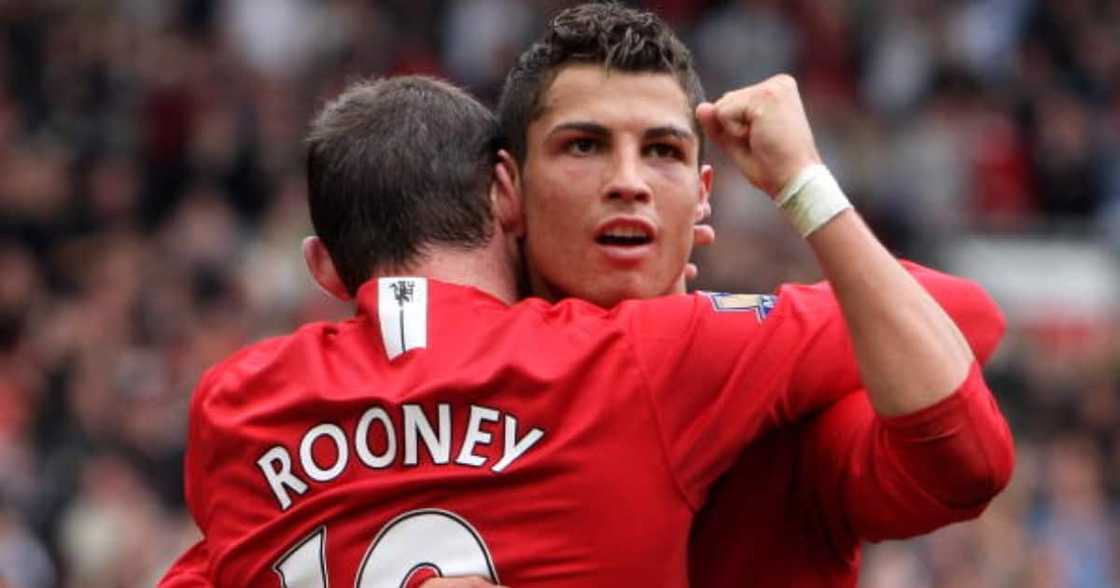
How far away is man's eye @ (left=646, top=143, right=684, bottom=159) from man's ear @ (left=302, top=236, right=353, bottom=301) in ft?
1.94

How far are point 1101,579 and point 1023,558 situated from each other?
2.82 feet

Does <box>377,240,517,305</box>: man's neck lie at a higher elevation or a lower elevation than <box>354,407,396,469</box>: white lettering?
higher

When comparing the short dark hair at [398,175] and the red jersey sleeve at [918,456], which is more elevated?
the short dark hair at [398,175]

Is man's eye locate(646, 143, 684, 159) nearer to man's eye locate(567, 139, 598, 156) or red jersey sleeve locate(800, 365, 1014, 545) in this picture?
man's eye locate(567, 139, 598, 156)

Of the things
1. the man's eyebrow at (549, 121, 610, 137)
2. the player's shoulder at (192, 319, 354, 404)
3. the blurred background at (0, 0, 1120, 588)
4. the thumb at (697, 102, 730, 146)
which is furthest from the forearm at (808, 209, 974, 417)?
the blurred background at (0, 0, 1120, 588)

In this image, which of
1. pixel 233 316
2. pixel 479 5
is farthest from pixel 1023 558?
pixel 479 5

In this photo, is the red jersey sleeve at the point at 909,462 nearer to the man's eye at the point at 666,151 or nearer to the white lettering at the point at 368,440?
the man's eye at the point at 666,151

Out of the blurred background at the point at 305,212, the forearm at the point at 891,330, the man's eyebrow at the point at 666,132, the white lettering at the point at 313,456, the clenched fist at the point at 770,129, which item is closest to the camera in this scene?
the forearm at the point at 891,330

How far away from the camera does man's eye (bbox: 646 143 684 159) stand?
13.9ft

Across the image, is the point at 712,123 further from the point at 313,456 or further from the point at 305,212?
the point at 305,212

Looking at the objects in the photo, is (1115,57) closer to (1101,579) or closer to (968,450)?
(1101,579)

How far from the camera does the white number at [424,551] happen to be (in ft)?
12.8

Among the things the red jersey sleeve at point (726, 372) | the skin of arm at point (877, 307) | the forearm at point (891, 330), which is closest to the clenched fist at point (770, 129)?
the skin of arm at point (877, 307)

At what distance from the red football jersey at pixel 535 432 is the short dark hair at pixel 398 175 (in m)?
0.19
